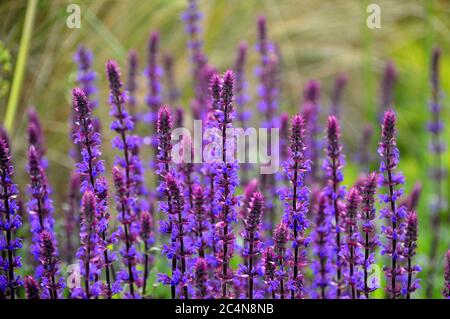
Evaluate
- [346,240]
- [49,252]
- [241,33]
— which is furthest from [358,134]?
[49,252]

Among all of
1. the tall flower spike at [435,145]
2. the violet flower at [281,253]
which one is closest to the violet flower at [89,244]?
the violet flower at [281,253]

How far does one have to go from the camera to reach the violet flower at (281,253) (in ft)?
7.71

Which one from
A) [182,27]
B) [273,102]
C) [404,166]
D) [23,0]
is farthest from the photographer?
[182,27]

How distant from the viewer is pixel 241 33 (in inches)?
267

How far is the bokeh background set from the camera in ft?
16.4

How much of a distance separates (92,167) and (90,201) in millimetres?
421

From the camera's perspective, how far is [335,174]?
8.73ft

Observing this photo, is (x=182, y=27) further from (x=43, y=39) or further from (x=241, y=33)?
(x=43, y=39)

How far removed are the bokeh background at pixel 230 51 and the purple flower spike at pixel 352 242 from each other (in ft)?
5.55

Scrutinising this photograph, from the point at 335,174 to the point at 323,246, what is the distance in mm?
361

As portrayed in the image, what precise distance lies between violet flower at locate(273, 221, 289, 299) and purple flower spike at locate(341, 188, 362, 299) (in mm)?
236

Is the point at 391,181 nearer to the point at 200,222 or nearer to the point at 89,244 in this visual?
the point at 200,222

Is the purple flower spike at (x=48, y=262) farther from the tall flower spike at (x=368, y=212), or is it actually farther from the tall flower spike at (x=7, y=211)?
the tall flower spike at (x=368, y=212)

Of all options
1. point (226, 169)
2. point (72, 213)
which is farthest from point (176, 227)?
point (72, 213)
